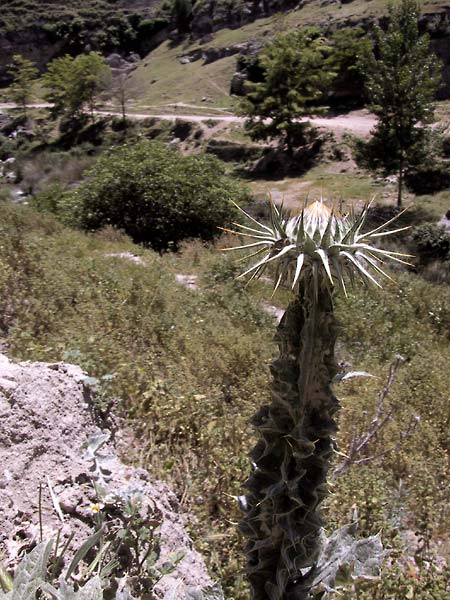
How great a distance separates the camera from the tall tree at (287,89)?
102 ft

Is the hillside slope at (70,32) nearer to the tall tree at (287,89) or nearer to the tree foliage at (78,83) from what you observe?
the tree foliage at (78,83)

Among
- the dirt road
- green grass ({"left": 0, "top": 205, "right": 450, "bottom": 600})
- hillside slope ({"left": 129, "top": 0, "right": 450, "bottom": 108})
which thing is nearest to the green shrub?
green grass ({"left": 0, "top": 205, "right": 450, "bottom": 600})

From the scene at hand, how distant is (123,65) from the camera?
A: 71.5m

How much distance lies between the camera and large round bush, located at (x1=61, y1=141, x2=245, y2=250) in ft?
50.0

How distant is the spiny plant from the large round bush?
42.5 ft

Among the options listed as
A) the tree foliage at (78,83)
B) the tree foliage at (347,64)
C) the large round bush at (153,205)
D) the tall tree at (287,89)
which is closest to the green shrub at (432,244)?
the large round bush at (153,205)

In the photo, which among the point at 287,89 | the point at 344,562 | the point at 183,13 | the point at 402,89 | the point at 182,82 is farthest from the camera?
the point at 183,13

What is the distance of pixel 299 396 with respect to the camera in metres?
2.03

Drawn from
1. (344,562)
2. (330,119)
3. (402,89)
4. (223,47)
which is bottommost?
(344,562)

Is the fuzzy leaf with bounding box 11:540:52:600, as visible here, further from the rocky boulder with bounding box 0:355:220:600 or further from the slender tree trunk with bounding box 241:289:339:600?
the slender tree trunk with bounding box 241:289:339:600

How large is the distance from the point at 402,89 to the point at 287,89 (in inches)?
475

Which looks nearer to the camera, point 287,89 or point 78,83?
point 287,89

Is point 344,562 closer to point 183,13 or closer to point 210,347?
point 210,347

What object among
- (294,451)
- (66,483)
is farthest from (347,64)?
(294,451)
